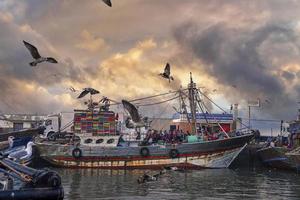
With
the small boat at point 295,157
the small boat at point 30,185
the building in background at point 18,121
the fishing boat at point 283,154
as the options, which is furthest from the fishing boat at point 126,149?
the small boat at point 30,185

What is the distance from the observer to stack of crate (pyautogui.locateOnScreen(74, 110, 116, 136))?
47.2 metres

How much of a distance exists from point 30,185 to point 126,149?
26.1 metres

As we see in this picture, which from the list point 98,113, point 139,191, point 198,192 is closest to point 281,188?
point 198,192

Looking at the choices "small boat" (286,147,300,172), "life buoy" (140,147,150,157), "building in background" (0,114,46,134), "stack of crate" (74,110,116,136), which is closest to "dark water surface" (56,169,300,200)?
"small boat" (286,147,300,172)

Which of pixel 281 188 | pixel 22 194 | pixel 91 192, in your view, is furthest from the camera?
pixel 281 188

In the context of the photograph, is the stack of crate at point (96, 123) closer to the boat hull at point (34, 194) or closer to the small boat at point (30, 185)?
the small boat at point (30, 185)

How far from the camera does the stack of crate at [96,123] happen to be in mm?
47244

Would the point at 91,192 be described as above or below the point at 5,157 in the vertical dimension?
below

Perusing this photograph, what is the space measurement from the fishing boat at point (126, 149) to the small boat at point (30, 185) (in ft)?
82.5

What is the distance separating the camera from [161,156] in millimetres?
45750

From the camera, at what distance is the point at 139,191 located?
27.2 m

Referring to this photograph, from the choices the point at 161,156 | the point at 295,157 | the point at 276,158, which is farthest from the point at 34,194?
the point at 276,158

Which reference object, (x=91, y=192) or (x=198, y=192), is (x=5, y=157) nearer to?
(x=91, y=192)

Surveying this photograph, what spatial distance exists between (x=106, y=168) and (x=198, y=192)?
776 inches
